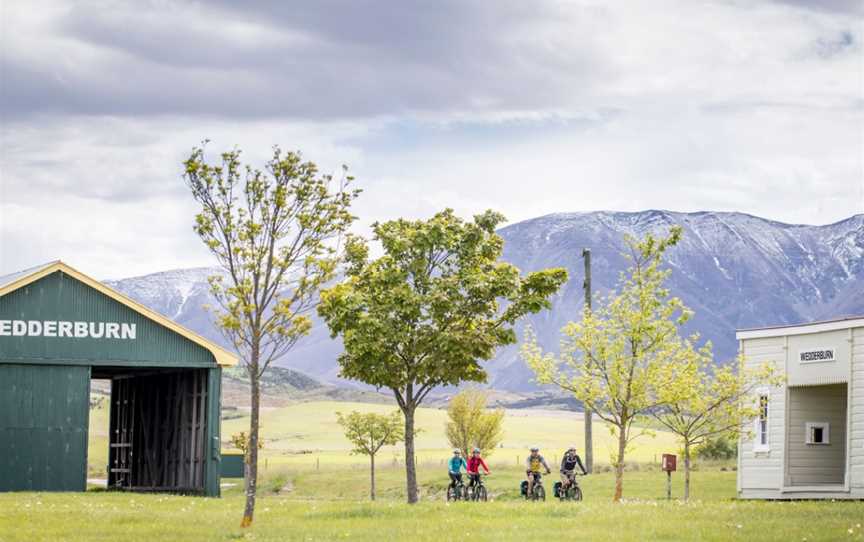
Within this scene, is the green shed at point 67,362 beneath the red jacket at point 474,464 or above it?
above

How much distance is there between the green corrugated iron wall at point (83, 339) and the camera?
4369 cm

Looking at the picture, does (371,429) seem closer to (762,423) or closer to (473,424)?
(473,424)

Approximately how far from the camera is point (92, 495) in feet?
132

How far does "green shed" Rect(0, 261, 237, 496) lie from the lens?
1713 inches

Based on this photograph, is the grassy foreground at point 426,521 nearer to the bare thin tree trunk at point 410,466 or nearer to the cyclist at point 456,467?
the bare thin tree trunk at point 410,466

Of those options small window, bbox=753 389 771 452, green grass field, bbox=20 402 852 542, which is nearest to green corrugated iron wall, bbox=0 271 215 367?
green grass field, bbox=20 402 852 542

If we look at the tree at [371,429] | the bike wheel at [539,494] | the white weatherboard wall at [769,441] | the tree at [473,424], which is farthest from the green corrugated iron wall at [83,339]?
the tree at [473,424]

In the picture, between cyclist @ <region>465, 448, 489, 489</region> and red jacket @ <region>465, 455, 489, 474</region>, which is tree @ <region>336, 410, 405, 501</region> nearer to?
cyclist @ <region>465, 448, 489, 489</region>

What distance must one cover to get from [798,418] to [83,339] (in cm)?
2435

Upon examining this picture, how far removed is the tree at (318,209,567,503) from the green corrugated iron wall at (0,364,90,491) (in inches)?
463

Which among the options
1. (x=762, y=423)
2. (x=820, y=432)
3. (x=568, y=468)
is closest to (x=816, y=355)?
(x=820, y=432)

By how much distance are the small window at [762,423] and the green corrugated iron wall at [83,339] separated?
750 inches

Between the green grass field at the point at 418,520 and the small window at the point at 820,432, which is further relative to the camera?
the small window at the point at 820,432

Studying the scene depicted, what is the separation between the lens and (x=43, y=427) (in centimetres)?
4391
